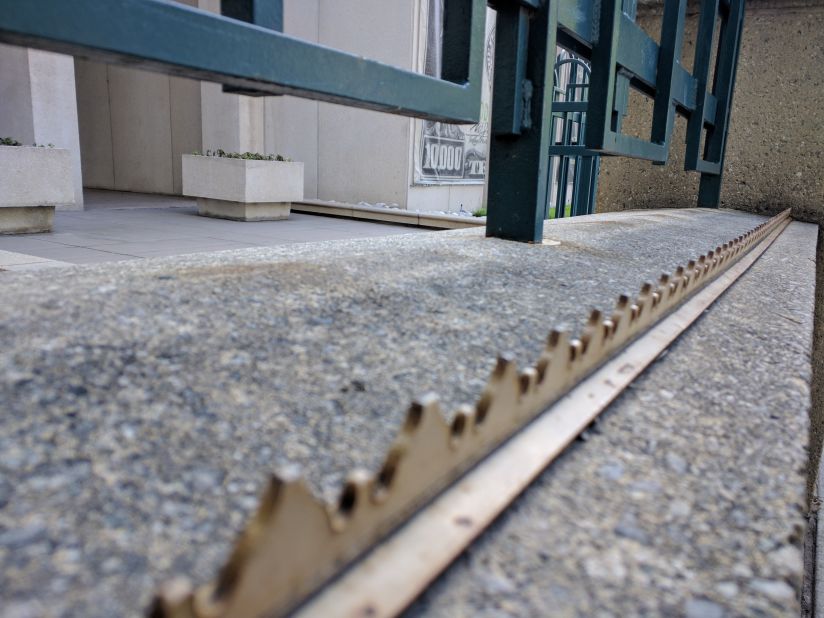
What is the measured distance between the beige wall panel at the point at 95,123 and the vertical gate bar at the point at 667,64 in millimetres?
13248

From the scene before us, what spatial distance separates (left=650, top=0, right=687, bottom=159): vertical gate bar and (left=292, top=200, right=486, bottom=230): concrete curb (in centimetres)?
439

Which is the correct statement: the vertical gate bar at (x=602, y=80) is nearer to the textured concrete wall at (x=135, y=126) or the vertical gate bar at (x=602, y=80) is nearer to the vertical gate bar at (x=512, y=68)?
the vertical gate bar at (x=512, y=68)

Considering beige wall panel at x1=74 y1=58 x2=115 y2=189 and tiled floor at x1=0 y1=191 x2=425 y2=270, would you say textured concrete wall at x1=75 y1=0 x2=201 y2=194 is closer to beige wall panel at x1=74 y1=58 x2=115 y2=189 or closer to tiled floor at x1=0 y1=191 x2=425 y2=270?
beige wall panel at x1=74 y1=58 x2=115 y2=189

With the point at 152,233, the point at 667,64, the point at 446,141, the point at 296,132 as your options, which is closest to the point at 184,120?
the point at 296,132

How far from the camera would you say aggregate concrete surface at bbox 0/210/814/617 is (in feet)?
1.86

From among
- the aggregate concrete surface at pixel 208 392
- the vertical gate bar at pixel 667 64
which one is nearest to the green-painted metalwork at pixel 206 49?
the aggregate concrete surface at pixel 208 392

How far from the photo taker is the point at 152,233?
723 cm

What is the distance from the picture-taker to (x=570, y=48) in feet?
9.50

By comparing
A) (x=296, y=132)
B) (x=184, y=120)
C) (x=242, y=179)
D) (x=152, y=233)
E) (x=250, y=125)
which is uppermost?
(x=184, y=120)

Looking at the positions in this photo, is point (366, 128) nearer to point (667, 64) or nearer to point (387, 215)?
point (387, 215)

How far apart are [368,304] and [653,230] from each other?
8.37 feet

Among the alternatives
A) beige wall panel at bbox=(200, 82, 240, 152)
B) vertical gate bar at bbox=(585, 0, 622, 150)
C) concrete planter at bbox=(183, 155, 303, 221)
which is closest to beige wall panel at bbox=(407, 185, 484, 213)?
concrete planter at bbox=(183, 155, 303, 221)

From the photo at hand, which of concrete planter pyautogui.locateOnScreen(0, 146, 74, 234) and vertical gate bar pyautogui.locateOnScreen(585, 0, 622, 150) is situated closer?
vertical gate bar pyautogui.locateOnScreen(585, 0, 622, 150)

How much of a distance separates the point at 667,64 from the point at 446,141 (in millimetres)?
7630
